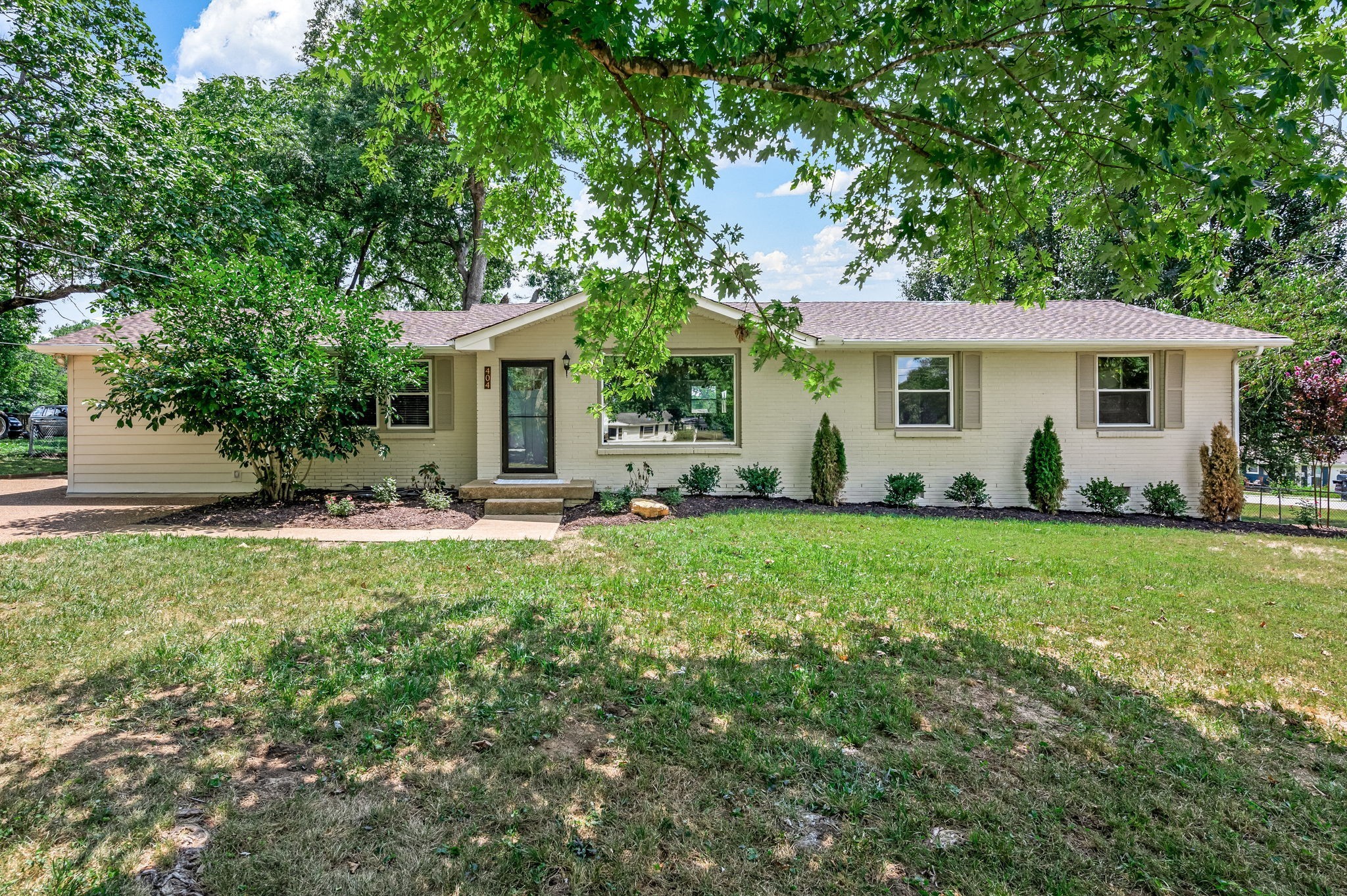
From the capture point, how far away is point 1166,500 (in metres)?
10.6

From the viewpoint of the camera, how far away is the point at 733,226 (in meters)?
5.41

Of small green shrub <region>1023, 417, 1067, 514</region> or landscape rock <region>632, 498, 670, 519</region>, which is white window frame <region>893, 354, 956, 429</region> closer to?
small green shrub <region>1023, 417, 1067, 514</region>

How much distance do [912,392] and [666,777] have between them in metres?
10.1

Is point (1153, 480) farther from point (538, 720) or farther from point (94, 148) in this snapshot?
point (94, 148)

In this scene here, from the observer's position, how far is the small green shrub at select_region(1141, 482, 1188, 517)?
1058 centimetres

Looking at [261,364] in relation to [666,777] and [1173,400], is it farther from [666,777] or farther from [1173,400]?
Answer: [1173,400]

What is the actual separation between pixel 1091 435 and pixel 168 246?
57.6 ft

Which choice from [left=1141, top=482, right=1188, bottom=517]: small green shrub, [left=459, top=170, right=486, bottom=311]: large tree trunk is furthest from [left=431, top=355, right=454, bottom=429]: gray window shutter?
[left=1141, top=482, right=1188, bottom=517]: small green shrub

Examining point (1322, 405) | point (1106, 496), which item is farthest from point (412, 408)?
point (1322, 405)

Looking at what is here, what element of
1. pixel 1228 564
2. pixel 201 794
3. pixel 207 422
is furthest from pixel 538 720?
pixel 207 422

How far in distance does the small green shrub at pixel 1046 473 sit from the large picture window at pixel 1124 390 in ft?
4.63

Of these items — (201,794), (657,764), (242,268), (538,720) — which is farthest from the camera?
(242,268)

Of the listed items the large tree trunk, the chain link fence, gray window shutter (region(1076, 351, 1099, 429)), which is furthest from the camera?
the chain link fence

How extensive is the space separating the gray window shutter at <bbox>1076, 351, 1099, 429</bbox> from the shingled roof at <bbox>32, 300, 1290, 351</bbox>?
527 mm
